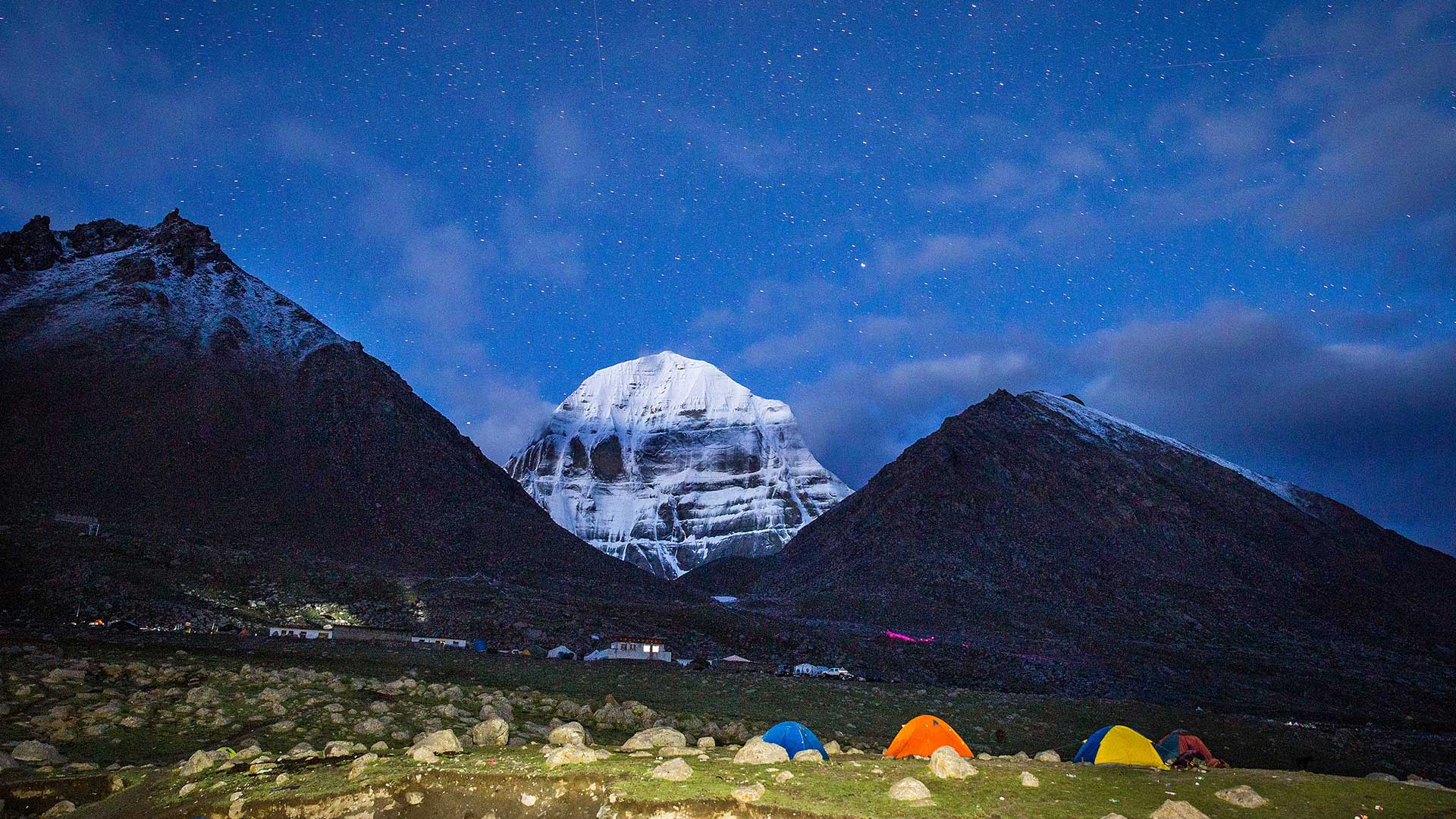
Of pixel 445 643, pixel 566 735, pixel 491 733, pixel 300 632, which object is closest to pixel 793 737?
pixel 566 735

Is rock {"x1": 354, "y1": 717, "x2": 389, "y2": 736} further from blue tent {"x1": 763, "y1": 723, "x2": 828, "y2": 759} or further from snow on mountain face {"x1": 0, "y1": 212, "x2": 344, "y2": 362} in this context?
snow on mountain face {"x1": 0, "y1": 212, "x2": 344, "y2": 362}

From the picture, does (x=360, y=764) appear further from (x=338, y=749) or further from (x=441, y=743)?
(x=338, y=749)

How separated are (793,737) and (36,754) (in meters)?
A: 11.0

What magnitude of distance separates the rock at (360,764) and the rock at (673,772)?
3.57 metres

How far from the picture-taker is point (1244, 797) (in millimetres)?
6984

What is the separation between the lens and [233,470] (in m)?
96.4

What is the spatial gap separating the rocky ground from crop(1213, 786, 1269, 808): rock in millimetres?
18

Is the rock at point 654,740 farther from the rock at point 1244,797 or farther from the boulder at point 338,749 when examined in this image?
the rock at point 1244,797

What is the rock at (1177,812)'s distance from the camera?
251 inches

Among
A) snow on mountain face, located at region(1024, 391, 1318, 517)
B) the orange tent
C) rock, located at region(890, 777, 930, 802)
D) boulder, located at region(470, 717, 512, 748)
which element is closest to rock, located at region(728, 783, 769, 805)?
rock, located at region(890, 777, 930, 802)

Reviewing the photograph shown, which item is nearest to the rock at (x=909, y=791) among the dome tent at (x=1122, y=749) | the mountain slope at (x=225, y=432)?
the dome tent at (x=1122, y=749)

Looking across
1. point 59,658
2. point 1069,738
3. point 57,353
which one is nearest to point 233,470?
point 57,353

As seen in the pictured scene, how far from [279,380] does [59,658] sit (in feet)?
369

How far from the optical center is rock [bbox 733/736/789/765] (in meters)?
8.93
